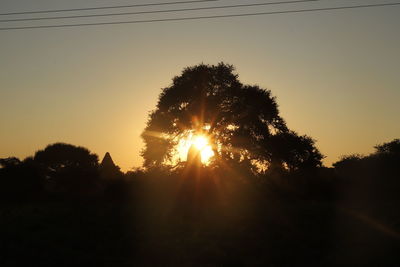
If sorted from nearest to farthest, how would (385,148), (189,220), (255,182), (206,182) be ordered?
(189,220) < (206,182) < (255,182) < (385,148)

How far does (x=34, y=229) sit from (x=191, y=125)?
102 feet

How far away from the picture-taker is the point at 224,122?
5278 centimetres

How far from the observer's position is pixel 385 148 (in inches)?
3312

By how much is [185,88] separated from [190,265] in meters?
37.9

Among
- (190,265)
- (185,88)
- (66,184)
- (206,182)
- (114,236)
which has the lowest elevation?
(190,265)

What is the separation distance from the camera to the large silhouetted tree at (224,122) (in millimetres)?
52250

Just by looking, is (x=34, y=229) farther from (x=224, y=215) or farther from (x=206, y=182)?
(x=206, y=182)

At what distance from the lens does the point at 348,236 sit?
2170 cm

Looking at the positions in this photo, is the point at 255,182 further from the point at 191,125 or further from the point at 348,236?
the point at 348,236

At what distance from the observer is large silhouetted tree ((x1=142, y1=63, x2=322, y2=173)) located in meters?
52.2

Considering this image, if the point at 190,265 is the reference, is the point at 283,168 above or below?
above

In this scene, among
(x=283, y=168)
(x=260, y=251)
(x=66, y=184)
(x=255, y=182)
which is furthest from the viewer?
(x=66, y=184)

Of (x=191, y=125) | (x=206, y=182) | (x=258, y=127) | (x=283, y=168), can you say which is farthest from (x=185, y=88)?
(x=206, y=182)

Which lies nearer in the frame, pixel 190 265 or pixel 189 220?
pixel 190 265
